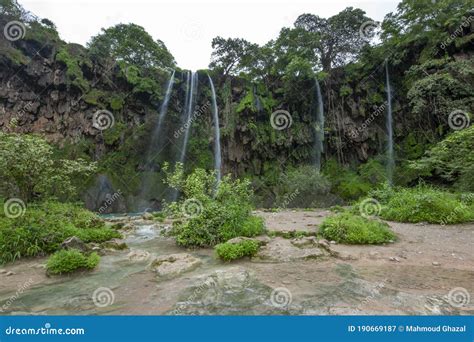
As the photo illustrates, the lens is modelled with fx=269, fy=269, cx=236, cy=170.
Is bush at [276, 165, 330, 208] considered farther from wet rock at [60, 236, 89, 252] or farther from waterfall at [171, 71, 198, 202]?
wet rock at [60, 236, 89, 252]

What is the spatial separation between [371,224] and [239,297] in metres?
5.29

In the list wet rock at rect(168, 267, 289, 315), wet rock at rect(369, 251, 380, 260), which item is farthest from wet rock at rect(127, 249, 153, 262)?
wet rock at rect(369, 251, 380, 260)

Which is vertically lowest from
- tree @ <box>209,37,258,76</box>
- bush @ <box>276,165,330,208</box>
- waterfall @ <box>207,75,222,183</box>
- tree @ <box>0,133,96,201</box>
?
bush @ <box>276,165,330,208</box>

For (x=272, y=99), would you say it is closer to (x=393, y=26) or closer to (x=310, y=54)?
(x=310, y=54)

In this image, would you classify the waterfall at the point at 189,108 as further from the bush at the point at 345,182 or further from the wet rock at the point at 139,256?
the wet rock at the point at 139,256

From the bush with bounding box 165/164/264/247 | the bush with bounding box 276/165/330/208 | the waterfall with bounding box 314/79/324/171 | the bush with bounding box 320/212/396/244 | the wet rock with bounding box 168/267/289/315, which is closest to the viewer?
the wet rock with bounding box 168/267/289/315

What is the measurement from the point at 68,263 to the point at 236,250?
322 centimetres

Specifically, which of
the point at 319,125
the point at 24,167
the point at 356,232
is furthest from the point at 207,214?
the point at 319,125

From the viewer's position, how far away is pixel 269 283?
432 centimetres

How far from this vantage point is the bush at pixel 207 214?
23.2 feet

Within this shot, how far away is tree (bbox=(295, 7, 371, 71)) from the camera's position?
23625 mm

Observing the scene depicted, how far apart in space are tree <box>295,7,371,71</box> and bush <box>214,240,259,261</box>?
22.7 meters

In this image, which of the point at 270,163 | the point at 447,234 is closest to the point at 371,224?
the point at 447,234

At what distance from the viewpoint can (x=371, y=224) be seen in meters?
7.54
